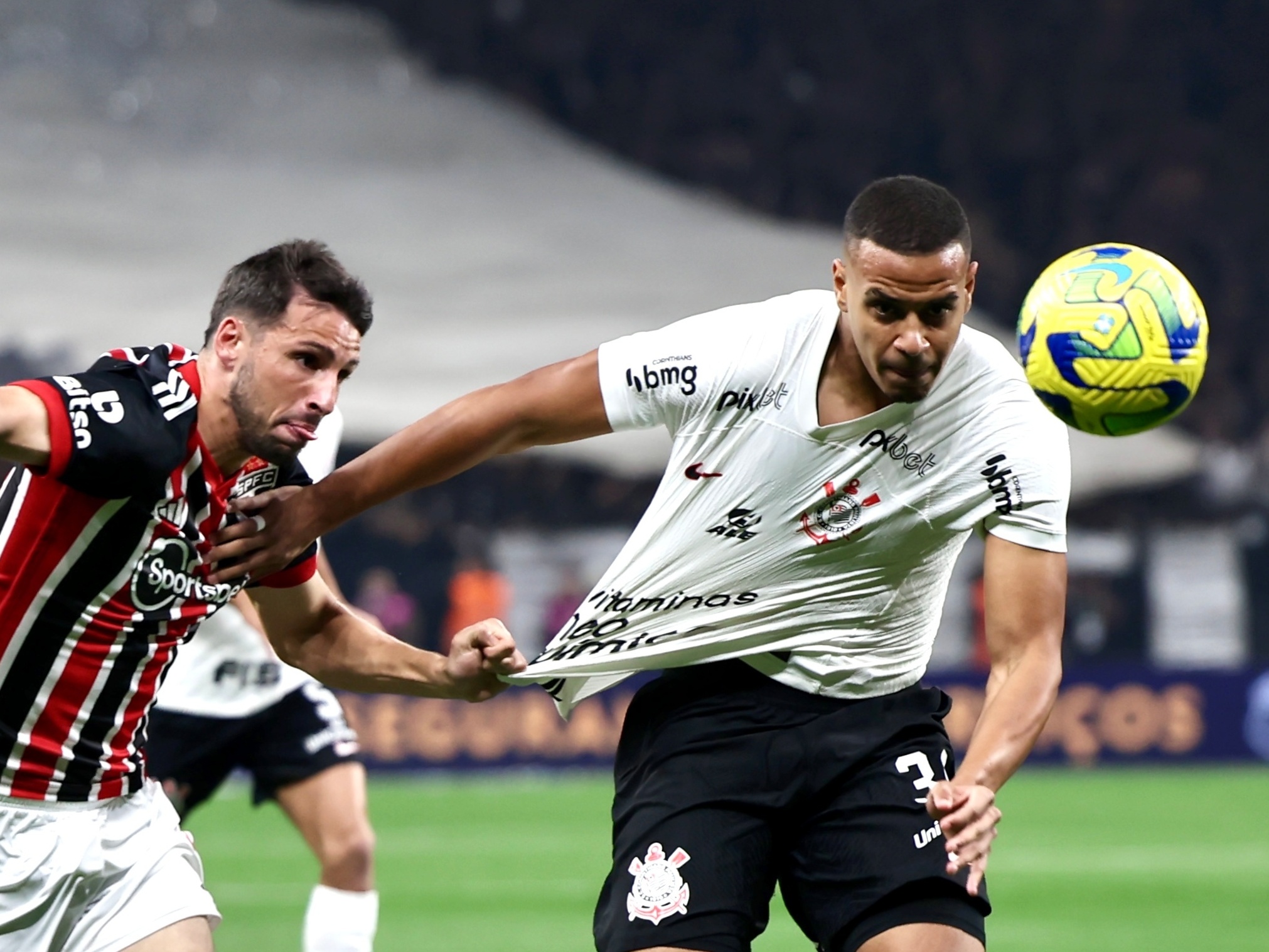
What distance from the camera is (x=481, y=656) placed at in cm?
399

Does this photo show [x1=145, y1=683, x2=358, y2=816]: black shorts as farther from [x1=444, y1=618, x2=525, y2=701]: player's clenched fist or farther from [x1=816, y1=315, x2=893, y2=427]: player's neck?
[x1=816, y1=315, x2=893, y2=427]: player's neck

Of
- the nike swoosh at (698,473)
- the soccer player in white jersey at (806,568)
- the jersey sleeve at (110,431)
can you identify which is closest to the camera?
the jersey sleeve at (110,431)

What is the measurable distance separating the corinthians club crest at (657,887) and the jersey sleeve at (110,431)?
4.25ft

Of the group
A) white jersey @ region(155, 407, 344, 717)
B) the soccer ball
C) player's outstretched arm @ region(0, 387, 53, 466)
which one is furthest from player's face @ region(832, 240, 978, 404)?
white jersey @ region(155, 407, 344, 717)

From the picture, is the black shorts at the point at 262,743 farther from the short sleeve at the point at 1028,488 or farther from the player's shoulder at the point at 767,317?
the short sleeve at the point at 1028,488

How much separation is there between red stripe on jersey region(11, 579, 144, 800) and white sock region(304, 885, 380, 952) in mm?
2506

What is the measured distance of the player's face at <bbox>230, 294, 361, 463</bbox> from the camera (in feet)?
12.0

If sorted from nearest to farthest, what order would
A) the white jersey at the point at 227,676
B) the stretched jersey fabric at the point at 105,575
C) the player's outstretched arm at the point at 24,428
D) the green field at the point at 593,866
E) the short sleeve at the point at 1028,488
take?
the player's outstretched arm at the point at 24,428, the stretched jersey fabric at the point at 105,575, the short sleeve at the point at 1028,488, the white jersey at the point at 227,676, the green field at the point at 593,866

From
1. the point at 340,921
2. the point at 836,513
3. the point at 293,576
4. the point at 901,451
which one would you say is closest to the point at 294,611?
the point at 293,576

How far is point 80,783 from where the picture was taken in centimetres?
367

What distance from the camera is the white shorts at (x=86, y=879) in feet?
11.8

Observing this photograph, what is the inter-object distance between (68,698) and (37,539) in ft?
1.07

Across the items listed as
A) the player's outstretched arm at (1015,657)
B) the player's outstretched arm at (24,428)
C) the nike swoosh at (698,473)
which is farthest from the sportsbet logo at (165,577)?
the player's outstretched arm at (1015,657)

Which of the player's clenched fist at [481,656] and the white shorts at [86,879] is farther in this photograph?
the player's clenched fist at [481,656]
